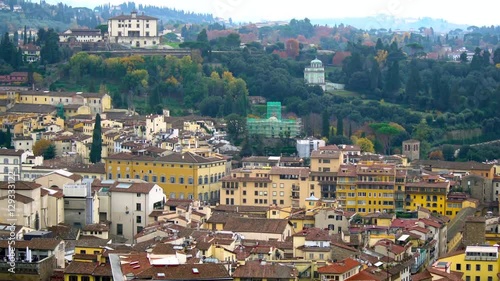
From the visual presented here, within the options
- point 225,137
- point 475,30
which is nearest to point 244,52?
point 225,137

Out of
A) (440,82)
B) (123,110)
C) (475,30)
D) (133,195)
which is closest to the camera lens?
(133,195)

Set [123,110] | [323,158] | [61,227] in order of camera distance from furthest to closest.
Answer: [123,110] → [323,158] → [61,227]

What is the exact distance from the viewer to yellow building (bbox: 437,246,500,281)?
2577 centimetres

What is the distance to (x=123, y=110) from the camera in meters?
48.1

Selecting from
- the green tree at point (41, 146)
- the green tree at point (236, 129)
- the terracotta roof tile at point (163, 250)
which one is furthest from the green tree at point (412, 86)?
the terracotta roof tile at point (163, 250)

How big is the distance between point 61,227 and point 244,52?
3147 cm

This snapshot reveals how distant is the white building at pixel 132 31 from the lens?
5912 cm

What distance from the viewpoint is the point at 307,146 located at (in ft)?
139

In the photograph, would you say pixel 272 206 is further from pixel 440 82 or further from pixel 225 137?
pixel 440 82

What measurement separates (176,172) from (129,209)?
6.20 m

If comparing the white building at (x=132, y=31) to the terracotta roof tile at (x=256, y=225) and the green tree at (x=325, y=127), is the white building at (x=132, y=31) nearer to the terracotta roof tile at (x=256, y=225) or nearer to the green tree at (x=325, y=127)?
the green tree at (x=325, y=127)

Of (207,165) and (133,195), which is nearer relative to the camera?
(133,195)

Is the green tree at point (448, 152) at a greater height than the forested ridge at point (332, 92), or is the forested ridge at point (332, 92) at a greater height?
the forested ridge at point (332, 92)

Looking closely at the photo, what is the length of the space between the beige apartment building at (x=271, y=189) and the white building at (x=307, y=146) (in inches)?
248
